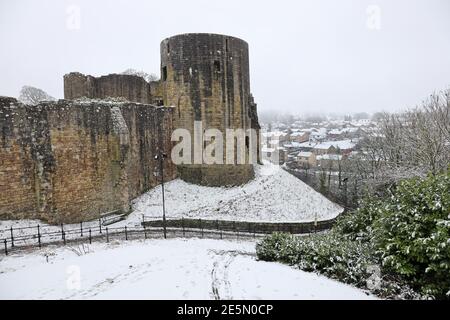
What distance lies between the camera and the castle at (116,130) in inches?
606

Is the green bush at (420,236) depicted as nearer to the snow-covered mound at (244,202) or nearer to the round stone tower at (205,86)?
the snow-covered mound at (244,202)

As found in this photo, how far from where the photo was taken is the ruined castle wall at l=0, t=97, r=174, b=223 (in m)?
14.9

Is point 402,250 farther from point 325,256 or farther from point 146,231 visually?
point 146,231

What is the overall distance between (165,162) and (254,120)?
400 inches

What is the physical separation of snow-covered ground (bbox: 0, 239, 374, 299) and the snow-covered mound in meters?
7.29

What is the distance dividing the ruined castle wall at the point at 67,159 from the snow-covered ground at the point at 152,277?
3972 millimetres

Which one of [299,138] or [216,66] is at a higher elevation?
[216,66]

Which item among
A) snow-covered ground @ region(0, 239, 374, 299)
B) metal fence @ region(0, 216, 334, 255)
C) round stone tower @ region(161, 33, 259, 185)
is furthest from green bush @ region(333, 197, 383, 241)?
round stone tower @ region(161, 33, 259, 185)

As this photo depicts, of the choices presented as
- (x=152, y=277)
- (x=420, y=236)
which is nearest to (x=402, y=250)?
(x=420, y=236)

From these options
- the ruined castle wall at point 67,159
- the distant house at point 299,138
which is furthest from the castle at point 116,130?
the distant house at point 299,138

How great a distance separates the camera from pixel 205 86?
23.1m

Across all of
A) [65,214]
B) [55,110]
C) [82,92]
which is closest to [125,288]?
[65,214]

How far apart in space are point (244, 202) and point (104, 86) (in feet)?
45.1
